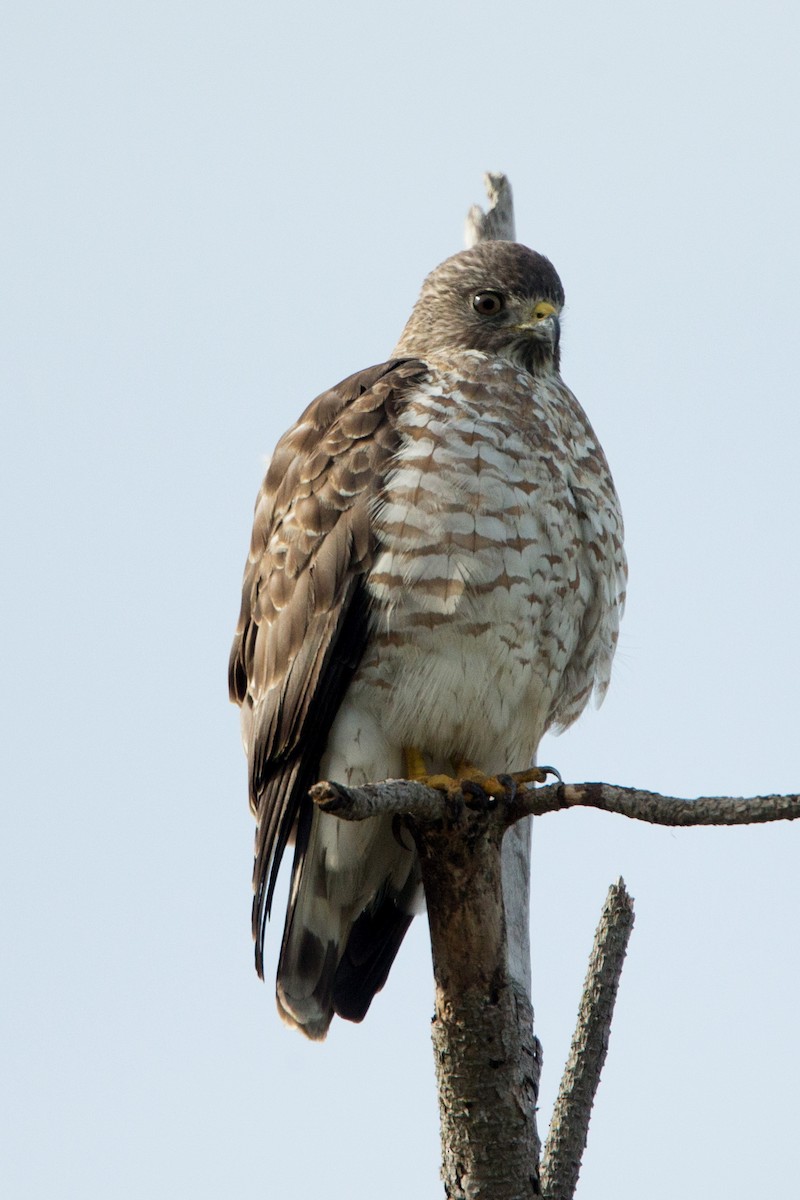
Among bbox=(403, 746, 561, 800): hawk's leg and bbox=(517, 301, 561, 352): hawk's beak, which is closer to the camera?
bbox=(403, 746, 561, 800): hawk's leg

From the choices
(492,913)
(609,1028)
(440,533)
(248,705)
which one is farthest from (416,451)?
(609,1028)

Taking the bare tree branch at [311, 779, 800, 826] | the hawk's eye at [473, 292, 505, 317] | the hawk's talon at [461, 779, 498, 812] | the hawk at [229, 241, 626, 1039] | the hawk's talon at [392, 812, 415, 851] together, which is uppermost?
the hawk's eye at [473, 292, 505, 317]

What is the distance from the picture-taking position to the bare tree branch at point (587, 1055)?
4.32 metres

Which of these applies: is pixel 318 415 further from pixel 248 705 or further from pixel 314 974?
pixel 314 974

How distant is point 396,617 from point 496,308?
72.8 inches

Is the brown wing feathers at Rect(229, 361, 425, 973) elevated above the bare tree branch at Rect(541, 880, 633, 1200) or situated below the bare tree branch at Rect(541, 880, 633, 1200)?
above

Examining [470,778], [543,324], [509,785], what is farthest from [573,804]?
[543,324]

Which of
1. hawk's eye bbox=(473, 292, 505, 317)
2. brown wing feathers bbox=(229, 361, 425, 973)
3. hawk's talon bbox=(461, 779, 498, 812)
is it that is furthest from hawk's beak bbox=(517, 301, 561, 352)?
hawk's talon bbox=(461, 779, 498, 812)

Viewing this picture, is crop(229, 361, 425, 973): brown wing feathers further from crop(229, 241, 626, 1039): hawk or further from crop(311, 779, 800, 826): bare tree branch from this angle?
crop(311, 779, 800, 826): bare tree branch

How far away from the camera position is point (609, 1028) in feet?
14.3

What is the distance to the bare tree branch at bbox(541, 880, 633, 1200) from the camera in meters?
4.32

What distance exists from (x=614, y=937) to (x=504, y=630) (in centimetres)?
111

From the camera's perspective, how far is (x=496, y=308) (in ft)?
20.6

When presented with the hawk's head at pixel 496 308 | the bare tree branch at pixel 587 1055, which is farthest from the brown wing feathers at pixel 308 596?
the bare tree branch at pixel 587 1055
